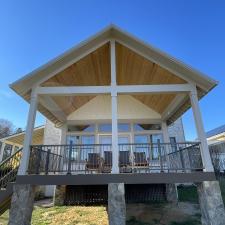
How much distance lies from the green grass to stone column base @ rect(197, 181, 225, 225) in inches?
176

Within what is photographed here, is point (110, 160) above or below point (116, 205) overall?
above

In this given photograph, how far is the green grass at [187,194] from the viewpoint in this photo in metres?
11.3

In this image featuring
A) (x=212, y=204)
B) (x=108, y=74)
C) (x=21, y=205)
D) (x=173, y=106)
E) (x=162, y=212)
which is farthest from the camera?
(x=108, y=74)

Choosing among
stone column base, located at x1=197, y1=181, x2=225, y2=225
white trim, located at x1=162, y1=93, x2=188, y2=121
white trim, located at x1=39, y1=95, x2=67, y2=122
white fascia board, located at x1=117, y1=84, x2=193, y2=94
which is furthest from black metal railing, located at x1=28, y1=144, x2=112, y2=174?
stone column base, located at x1=197, y1=181, x2=225, y2=225

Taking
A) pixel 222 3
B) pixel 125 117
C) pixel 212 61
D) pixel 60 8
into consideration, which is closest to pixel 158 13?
pixel 222 3

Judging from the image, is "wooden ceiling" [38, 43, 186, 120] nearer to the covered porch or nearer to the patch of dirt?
the covered porch

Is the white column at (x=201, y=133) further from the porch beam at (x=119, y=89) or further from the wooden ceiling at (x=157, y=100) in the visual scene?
the wooden ceiling at (x=157, y=100)

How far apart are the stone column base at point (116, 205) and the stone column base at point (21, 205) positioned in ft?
8.83

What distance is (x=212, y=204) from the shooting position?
6449 millimetres

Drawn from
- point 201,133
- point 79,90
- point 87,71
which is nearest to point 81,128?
point 87,71

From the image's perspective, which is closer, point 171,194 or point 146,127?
point 171,194

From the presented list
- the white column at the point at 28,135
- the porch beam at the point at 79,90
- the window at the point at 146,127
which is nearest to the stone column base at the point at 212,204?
the porch beam at the point at 79,90

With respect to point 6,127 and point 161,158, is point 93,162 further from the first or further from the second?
point 6,127

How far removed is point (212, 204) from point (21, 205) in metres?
5.95
